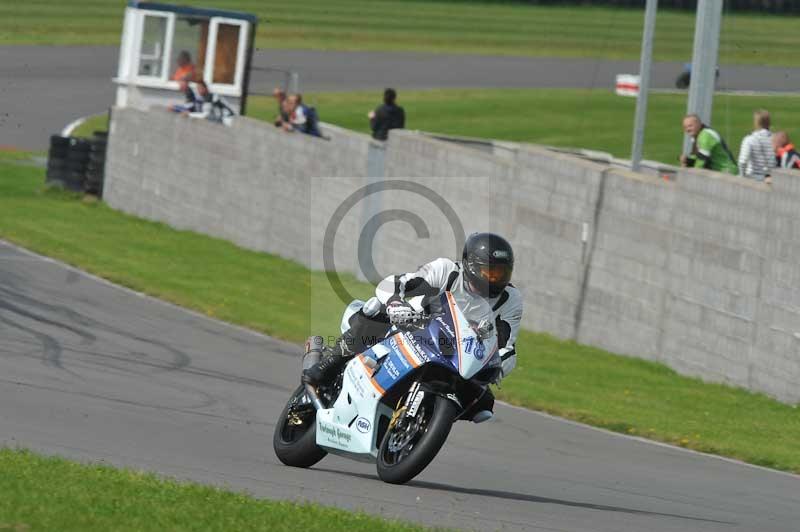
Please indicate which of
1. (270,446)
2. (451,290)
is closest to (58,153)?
(270,446)

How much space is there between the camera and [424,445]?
→ 8695mm

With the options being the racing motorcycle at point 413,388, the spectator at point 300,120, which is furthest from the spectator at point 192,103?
the racing motorcycle at point 413,388

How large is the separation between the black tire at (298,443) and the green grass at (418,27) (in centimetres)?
3358

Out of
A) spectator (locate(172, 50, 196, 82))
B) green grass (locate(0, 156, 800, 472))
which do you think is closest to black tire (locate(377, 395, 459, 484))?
green grass (locate(0, 156, 800, 472))

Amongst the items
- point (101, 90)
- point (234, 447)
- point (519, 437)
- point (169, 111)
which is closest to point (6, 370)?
point (234, 447)

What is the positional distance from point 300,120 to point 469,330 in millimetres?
16973

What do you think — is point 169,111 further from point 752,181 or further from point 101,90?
point 101,90

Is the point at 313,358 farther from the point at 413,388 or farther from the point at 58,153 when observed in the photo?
the point at 58,153

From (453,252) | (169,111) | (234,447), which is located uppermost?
(169,111)

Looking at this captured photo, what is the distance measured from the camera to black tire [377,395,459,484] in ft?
28.5

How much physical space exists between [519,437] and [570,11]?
160ft

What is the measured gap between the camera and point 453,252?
20953 mm

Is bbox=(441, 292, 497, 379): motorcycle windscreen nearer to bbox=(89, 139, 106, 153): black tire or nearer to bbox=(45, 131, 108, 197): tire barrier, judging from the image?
bbox=(45, 131, 108, 197): tire barrier

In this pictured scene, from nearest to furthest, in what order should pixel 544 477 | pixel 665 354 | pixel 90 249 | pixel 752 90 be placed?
pixel 544 477, pixel 665 354, pixel 90 249, pixel 752 90
